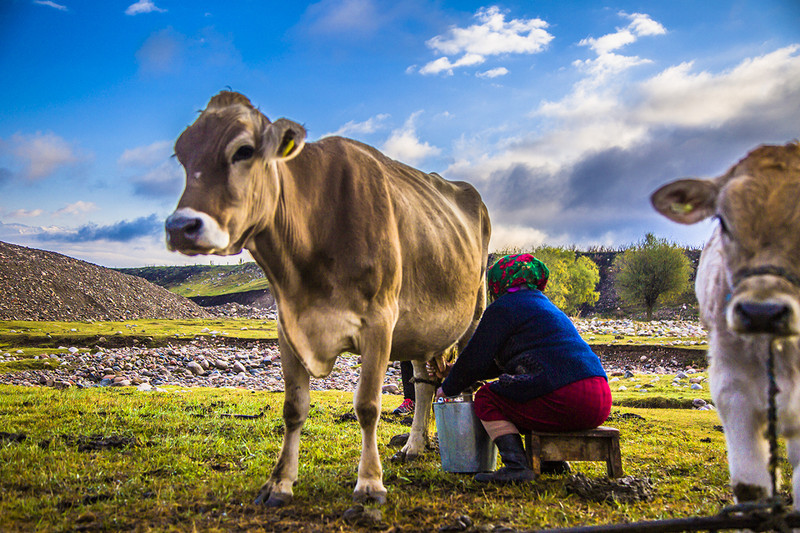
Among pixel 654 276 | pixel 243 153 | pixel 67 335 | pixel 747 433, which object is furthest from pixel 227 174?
pixel 654 276

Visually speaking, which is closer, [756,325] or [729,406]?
[756,325]

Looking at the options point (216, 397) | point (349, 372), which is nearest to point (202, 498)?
point (216, 397)

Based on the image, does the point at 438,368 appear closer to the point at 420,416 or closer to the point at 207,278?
the point at 420,416

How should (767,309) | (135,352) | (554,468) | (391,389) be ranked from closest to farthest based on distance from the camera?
(767,309), (554,468), (391,389), (135,352)

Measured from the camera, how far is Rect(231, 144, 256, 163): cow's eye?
3768 mm

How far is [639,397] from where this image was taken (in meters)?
11.4

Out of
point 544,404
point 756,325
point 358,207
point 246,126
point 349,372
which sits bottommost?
point 349,372

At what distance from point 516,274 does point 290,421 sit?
2.25 metres

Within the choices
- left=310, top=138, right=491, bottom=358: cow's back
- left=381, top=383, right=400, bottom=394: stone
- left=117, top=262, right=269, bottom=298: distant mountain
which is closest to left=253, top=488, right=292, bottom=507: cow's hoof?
left=310, top=138, right=491, bottom=358: cow's back

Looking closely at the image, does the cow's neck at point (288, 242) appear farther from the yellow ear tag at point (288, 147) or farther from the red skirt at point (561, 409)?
the red skirt at point (561, 409)

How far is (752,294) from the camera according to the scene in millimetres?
2396

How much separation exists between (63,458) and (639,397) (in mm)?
10036

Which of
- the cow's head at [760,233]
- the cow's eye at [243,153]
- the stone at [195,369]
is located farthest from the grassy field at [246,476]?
the stone at [195,369]

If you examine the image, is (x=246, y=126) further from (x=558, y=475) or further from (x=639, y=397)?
(x=639, y=397)
